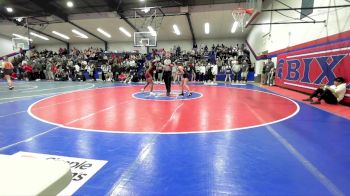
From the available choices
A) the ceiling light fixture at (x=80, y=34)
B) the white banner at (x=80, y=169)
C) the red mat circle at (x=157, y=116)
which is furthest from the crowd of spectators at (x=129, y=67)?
the white banner at (x=80, y=169)

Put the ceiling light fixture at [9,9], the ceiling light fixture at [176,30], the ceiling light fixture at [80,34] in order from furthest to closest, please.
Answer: the ceiling light fixture at [80,34] < the ceiling light fixture at [176,30] < the ceiling light fixture at [9,9]

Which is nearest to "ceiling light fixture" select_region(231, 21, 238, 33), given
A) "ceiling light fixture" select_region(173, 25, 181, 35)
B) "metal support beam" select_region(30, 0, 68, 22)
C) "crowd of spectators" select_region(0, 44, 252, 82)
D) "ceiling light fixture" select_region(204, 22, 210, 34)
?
"crowd of spectators" select_region(0, 44, 252, 82)

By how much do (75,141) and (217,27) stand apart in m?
22.5

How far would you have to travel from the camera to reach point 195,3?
1911cm

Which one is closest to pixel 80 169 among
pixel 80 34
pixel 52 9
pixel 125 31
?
pixel 52 9

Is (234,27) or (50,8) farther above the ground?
(50,8)

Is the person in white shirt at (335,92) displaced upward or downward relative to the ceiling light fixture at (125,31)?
downward

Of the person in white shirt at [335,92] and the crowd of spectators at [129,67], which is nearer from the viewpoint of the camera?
the person in white shirt at [335,92]

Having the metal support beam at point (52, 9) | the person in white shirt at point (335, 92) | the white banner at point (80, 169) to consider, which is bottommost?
the white banner at point (80, 169)

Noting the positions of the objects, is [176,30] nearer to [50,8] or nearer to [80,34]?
[80,34]

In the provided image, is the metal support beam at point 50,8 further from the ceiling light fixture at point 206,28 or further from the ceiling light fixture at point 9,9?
the ceiling light fixture at point 206,28

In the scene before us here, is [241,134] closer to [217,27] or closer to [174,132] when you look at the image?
[174,132]

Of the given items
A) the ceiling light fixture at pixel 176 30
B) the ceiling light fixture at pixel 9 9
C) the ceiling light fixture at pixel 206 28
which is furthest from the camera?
the ceiling light fixture at pixel 176 30

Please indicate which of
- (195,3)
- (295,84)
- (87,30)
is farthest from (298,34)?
(87,30)
